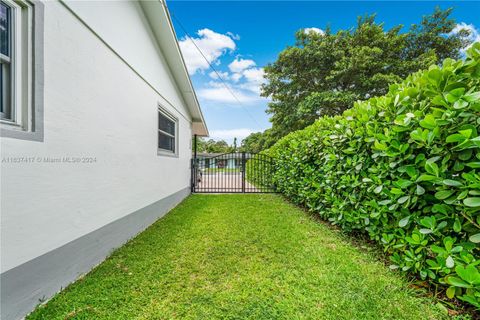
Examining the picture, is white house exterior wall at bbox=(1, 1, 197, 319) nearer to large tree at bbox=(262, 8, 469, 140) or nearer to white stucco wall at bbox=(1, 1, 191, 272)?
white stucco wall at bbox=(1, 1, 191, 272)

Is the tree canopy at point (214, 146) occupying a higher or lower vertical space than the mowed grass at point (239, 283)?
higher

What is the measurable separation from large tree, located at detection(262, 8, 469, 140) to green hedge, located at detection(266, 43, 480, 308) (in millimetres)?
12294

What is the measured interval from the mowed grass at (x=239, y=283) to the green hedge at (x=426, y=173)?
404 mm

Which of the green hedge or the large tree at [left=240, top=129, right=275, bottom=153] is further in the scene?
the large tree at [left=240, top=129, right=275, bottom=153]

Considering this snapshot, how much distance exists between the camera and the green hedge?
1.70 m

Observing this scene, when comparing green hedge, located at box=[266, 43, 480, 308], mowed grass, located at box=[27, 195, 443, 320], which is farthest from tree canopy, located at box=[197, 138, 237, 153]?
green hedge, located at box=[266, 43, 480, 308]

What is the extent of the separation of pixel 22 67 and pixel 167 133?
14.2 feet

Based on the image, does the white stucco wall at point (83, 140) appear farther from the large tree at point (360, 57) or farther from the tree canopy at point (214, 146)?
the tree canopy at point (214, 146)

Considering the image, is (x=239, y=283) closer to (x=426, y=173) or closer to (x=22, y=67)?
(x=426, y=173)

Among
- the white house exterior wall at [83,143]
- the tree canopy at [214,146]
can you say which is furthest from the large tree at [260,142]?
the white house exterior wall at [83,143]

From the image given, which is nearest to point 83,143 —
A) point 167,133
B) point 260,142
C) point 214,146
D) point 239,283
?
point 239,283

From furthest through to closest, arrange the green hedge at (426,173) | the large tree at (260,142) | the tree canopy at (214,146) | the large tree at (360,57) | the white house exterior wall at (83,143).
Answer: the tree canopy at (214,146)
the large tree at (260,142)
the large tree at (360,57)
the white house exterior wall at (83,143)
the green hedge at (426,173)

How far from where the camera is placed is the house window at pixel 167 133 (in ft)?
18.8

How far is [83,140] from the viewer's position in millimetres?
2594
